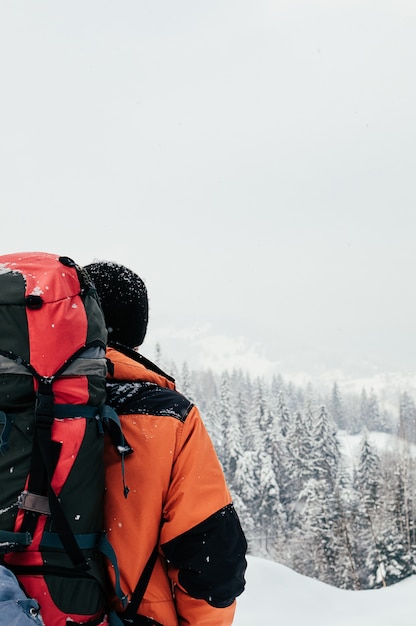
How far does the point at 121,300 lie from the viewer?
2367 millimetres

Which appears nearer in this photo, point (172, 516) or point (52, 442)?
point (52, 442)

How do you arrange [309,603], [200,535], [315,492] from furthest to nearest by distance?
[315,492] < [309,603] < [200,535]

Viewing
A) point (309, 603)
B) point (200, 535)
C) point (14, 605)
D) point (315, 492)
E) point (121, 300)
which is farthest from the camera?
point (315, 492)

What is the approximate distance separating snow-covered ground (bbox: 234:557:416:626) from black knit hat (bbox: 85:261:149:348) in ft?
23.9

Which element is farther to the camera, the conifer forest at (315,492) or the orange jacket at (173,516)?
the conifer forest at (315,492)

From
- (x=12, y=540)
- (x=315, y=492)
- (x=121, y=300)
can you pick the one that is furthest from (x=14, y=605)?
(x=315, y=492)

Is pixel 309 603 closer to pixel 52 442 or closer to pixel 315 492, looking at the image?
pixel 52 442

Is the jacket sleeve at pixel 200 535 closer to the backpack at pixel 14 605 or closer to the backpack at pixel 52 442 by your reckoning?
the backpack at pixel 52 442

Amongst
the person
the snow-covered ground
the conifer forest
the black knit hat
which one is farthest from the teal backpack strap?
the conifer forest

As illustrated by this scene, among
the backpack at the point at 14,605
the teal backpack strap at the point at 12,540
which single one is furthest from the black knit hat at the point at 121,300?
the backpack at the point at 14,605

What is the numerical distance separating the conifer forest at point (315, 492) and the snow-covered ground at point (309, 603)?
646 inches

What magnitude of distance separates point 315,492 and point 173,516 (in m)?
42.0

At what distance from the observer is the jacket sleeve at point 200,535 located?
6.41 feet

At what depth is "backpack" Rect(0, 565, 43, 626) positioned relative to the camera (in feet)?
4.84
